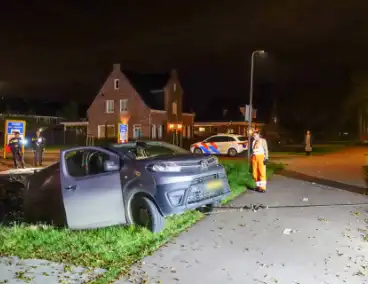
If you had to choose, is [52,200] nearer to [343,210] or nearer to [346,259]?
[346,259]

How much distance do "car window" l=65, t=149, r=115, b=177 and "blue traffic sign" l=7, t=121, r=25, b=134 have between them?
14447 millimetres

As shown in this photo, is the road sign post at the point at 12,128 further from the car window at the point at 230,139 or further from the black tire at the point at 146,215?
the black tire at the point at 146,215

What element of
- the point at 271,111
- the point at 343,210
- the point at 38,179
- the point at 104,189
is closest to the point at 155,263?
the point at 104,189

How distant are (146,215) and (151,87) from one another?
138ft

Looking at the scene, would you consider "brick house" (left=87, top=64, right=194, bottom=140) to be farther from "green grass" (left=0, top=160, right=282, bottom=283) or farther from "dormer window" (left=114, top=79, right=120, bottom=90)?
"green grass" (left=0, top=160, right=282, bottom=283)

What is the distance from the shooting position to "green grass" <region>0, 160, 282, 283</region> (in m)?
5.93

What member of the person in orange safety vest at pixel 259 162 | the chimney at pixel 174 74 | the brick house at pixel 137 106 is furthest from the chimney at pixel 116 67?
the person in orange safety vest at pixel 259 162

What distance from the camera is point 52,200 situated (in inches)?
307

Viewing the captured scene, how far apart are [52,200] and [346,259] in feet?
15.5

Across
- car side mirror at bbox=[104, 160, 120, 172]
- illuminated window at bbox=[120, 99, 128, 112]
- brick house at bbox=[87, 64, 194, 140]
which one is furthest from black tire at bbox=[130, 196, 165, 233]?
illuminated window at bbox=[120, 99, 128, 112]

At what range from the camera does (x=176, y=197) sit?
7043 millimetres

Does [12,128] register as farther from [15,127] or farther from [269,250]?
[269,250]

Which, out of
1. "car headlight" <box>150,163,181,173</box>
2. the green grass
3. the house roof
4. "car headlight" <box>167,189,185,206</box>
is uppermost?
the house roof

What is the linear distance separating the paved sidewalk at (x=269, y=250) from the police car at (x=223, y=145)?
19.9 metres
